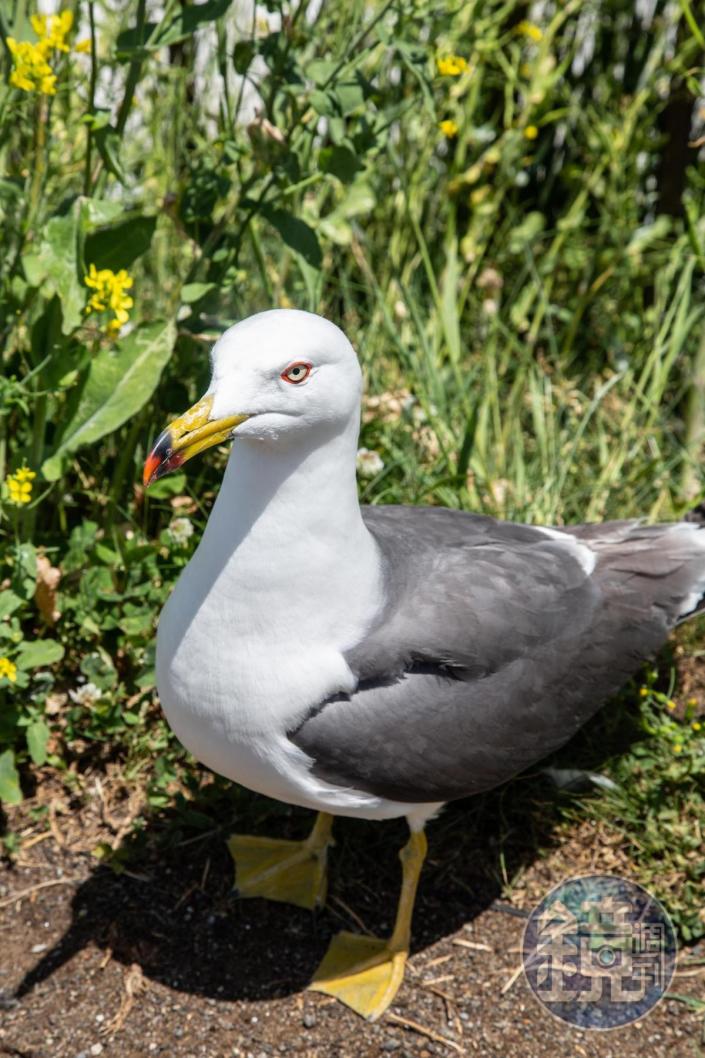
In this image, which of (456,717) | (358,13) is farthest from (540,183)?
(456,717)

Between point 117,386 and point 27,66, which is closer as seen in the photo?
point 27,66

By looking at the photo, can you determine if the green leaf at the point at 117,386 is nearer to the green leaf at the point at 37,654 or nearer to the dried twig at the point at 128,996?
the green leaf at the point at 37,654

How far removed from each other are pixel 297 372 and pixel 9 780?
1.46 metres

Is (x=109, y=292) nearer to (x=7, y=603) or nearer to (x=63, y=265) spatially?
(x=63, y=265)

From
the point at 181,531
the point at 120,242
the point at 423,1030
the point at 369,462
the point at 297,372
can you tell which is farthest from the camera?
the point at 369,462

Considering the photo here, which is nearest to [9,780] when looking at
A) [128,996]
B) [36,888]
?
[36,888]

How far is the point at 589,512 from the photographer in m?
3.87

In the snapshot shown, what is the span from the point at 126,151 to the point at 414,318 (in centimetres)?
145

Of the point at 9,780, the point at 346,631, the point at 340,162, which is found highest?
the point at 340,162

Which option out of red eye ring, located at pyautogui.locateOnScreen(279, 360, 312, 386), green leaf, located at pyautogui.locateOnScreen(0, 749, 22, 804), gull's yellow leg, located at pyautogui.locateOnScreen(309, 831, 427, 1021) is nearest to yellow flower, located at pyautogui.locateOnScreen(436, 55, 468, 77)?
red eye ring, located at pyautogui.locateOnScreen(279, 360, 312, 386)

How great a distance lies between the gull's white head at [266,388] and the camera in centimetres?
214

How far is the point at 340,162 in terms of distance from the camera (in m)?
3.03

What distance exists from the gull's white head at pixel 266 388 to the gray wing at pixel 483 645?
1.84ft

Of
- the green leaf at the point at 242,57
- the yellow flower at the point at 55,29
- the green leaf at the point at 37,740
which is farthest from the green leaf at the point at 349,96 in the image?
the green leaf at the point at 37,740
